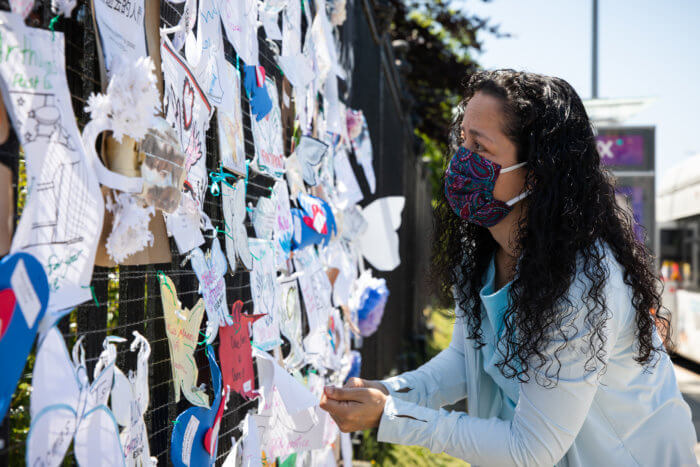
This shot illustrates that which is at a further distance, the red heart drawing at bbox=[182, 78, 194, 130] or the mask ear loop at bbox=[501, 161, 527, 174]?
the mask ear loop at bbox=[501, 161, 527, 174]

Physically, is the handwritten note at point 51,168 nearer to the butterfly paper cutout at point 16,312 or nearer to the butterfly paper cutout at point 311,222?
the butterfly paper cutout at point 16,312

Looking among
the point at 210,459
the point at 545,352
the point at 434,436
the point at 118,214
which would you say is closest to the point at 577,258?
the point at 545,352

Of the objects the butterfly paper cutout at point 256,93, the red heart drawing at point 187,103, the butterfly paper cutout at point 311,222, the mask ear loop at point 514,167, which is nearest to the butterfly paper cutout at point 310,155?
the butterfly paper cutout at point 311,222

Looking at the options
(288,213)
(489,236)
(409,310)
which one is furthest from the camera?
(409,310)

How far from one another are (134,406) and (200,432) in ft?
1.02

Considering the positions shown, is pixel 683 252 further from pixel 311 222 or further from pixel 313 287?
pixel 311 222

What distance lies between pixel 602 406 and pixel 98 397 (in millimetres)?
1371

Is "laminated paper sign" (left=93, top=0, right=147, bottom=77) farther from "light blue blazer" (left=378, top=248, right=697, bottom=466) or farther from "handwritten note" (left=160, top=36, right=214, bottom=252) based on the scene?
"light blue blazer" (left=378, top=248, right=697, bottom=466)

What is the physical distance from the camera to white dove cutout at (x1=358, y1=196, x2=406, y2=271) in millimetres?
3649

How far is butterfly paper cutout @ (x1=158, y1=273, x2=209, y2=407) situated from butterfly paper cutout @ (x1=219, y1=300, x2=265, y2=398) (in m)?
0.12

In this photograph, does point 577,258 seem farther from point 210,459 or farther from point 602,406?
point 210,459

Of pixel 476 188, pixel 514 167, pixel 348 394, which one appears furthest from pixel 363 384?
pixel 514 167

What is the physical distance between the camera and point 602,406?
170 centimetres

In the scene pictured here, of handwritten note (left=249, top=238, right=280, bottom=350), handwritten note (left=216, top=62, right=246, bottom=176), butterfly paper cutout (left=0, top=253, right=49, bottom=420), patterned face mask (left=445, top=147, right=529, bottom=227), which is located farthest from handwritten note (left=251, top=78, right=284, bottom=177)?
butterfly paper cutout (left=0, top=253, right=49, bottom=420)
